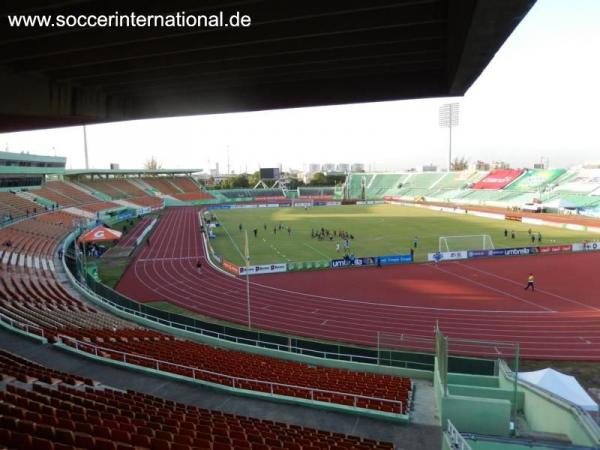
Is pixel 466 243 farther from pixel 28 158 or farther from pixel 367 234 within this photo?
pixel 28 158

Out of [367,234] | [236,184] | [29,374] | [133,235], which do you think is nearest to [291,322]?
[29,374]

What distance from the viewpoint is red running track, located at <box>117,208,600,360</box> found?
18.8 m

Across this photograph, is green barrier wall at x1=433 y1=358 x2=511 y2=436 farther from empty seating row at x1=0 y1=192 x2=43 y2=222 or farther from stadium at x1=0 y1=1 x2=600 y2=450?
empty seating row at x1=0 y1=192 x2=43 y2=222

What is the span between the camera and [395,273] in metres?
30.1

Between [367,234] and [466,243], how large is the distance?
10.7 m

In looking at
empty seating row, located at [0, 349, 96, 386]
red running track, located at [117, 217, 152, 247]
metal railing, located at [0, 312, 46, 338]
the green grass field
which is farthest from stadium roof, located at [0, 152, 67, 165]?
empty seating row, located at [0, 349, 96, 386]

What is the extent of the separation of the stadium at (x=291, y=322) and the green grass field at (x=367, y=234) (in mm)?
556

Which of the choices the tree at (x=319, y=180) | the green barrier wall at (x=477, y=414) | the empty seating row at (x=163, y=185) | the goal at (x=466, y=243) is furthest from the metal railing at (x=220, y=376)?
the tree at (x=319, y=180)

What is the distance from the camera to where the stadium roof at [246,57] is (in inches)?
204

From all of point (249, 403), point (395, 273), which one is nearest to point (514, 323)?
point (395, 273)

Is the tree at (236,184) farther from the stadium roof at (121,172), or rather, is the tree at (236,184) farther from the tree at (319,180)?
the tree at (319,180)

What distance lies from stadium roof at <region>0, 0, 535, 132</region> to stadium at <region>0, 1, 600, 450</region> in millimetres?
55

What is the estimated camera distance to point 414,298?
23.8 m

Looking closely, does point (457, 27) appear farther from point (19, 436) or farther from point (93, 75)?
point (19, 436)
